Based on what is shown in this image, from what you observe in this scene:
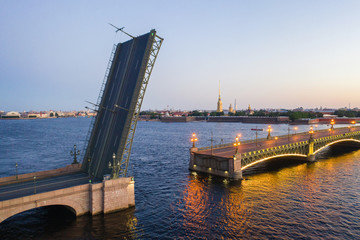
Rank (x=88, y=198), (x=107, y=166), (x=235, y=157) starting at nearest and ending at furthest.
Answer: (x=88, y=198)
(x=107, y=166)
(x=235, y=157)

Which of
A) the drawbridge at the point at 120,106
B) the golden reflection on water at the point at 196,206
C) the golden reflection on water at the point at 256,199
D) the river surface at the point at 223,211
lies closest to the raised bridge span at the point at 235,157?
the river surface at the point at 223,211

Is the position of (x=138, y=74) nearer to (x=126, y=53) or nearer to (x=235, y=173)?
(x=126, y=53)

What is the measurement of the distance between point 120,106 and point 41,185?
36.9ft

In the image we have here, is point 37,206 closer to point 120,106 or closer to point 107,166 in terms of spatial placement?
point 107,166

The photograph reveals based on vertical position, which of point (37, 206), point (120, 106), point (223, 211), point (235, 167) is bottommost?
point (223, 211)

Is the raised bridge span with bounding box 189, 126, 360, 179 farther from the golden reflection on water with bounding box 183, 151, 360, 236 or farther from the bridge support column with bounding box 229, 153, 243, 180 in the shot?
the golden reflection on water with bounding box 183, 151, 360, 236

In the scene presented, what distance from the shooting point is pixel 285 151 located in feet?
160

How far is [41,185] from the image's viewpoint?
24203 millimetres

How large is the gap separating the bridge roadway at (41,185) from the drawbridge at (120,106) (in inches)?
60.8

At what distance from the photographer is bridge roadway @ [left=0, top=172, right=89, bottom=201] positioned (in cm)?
2188

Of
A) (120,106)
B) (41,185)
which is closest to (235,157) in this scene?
(120,106)

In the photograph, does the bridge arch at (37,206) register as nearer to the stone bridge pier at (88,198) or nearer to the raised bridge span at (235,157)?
the stone bridge pier at (88,198)

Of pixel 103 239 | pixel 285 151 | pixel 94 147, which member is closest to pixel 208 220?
pixel 103 239

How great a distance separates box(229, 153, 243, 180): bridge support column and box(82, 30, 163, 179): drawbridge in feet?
61.1
